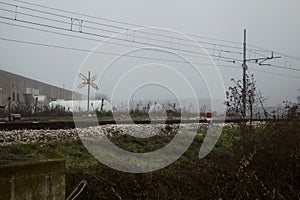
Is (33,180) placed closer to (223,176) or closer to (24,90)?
(223,176)

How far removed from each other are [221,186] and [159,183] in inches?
40.9

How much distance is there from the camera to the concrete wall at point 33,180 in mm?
3418

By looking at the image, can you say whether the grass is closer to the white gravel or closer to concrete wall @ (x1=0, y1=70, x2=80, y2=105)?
the white gravel

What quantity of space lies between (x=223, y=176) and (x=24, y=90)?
52754 millimetres

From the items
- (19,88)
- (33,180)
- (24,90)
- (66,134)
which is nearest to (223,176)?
(33,180)

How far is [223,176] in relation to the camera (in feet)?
20.2

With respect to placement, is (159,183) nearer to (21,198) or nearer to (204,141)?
(21,198)

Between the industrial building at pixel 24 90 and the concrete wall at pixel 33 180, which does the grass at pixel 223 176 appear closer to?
the concrete wall at pixel 33 180

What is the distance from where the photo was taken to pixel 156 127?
12.3 metres

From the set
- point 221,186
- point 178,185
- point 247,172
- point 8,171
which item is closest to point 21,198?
Result: point 8,171

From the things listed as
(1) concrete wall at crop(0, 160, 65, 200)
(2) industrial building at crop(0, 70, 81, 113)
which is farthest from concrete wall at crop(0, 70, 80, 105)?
(1) concrete wall at crop(0, 160, 65, 200)

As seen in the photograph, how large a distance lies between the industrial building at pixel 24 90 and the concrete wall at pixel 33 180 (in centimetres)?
4066

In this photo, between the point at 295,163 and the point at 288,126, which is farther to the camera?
the point at 288,126

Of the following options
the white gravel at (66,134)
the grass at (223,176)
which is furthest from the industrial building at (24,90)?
Answer: the grass at (223,176)
